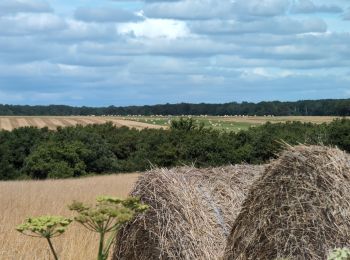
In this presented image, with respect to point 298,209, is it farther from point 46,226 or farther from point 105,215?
point 46,226

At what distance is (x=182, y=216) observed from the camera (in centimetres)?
779

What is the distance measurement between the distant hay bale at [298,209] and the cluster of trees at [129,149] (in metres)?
32.8

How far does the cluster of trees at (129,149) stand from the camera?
4506 centimetres

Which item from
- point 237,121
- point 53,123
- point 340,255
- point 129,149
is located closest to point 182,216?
point 340,255

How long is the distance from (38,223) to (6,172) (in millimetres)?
46598

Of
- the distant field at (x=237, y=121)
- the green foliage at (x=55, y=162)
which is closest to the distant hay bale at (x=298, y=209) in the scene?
the green foliage at (x=55, y=162)

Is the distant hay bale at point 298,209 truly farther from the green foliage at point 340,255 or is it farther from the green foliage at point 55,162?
the green foliage at point 55,162

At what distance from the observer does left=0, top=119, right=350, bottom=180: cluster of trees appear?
4506cm

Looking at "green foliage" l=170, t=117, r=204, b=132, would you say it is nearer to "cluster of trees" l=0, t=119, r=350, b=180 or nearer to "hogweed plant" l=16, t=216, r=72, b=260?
"cluster of trees" l=0, t=119, r=350, b=180

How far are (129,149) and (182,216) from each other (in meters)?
52.0

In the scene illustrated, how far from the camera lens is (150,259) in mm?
8039

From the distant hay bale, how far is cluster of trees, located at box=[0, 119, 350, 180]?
3277cm

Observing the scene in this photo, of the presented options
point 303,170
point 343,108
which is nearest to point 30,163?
point 303,170

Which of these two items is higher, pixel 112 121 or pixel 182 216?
pixel 182 216
